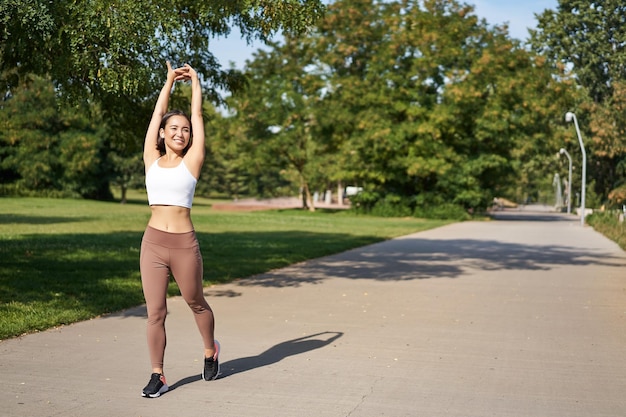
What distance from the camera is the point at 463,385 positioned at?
20.7 ft

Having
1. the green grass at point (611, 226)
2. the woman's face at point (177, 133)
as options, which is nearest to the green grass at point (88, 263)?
the woman's face at point (177, 133)

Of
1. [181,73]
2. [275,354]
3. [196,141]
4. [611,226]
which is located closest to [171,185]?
[196,141]

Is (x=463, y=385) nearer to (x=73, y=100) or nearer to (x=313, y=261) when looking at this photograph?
(x=73, y=100)

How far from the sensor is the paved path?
18.5ft

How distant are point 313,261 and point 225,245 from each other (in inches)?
156

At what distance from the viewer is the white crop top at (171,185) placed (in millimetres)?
5758

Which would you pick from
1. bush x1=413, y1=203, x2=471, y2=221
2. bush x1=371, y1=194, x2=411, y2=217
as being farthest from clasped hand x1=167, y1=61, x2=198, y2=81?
bush x1=371, y1=194, x2=411, y2=217

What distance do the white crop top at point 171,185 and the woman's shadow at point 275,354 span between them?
1280 mm

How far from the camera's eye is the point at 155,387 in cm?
568

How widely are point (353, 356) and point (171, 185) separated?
2461 mm

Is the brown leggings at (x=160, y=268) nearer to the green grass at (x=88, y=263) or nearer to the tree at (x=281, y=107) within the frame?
the green grass at (x=88, y=263)

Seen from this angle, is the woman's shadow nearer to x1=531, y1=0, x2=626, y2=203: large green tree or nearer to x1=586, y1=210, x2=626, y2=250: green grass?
x1=586, y1=210, x2=626, y2=250: green grass

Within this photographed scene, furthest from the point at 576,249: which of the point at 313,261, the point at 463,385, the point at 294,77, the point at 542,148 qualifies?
the point at 294,77

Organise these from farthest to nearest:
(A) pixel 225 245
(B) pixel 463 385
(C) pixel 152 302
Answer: (A) pixel 225 245
(B) pixel 463 385
(C) pixel 152 302
